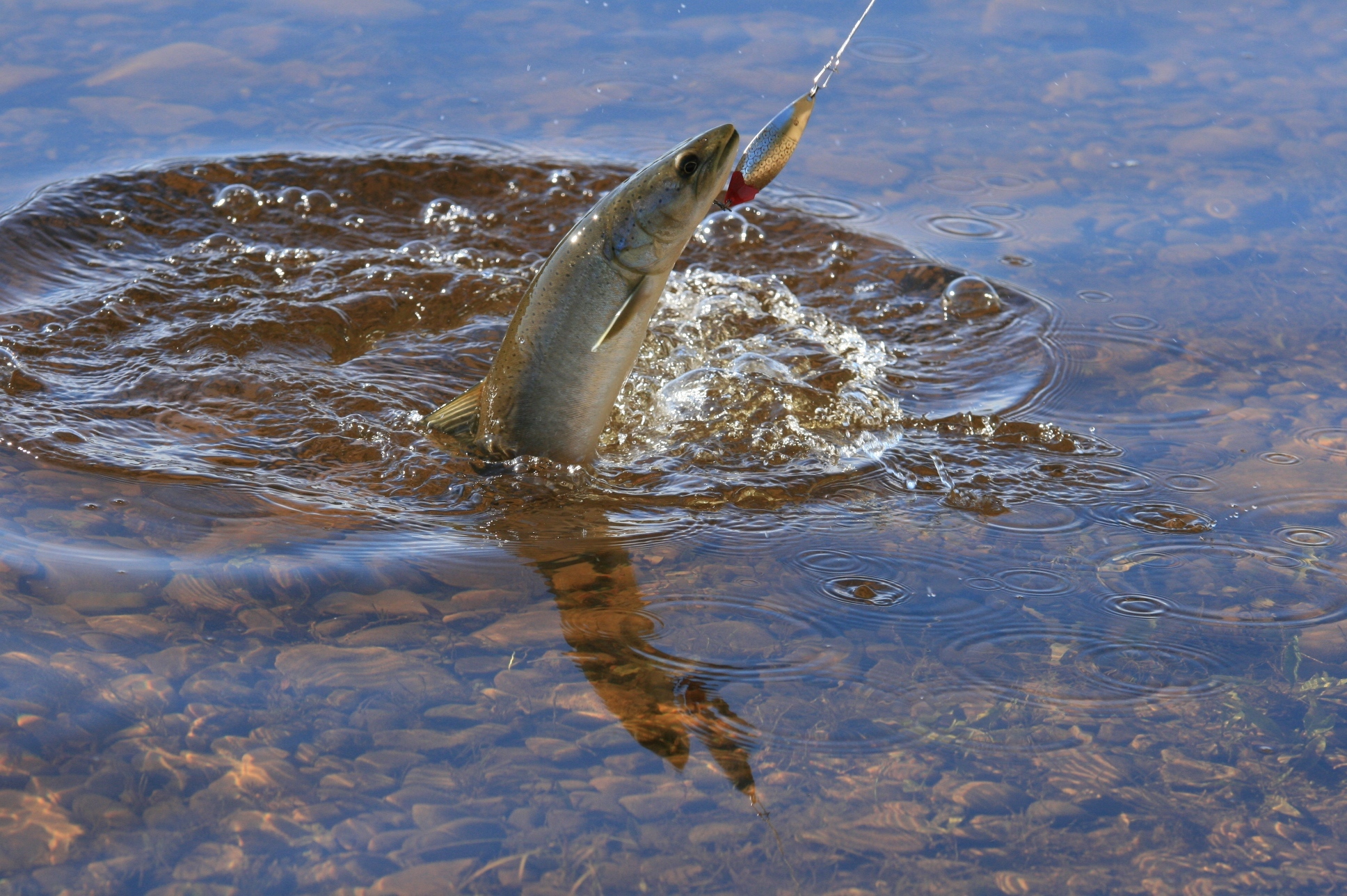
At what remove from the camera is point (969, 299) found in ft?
18.4

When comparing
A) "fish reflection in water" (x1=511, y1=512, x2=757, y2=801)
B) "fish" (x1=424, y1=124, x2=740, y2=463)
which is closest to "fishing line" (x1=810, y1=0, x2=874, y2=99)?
"fish" (x1=424, y1=124, x2=740, y2=463)

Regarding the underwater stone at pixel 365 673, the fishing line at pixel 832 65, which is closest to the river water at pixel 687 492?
the underwater stone at pixel 365 673

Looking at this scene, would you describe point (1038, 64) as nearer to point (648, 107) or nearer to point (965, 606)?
point (648, 107)

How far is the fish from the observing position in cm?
378

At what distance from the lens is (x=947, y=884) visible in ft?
8.64

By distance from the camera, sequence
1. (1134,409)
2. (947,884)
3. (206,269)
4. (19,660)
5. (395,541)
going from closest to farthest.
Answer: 1. (947,884)
2. (19,660)
3. (395,541)
4. (1134,409)
5. (206,269)

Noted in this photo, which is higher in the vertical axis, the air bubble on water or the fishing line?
the fishing line

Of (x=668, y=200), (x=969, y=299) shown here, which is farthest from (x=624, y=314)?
(x=969, y=299)

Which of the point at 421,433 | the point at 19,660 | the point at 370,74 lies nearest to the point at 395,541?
the point at 421,433

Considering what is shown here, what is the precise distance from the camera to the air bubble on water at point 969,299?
5559 mm

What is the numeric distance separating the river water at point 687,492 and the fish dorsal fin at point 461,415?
0.35 feet

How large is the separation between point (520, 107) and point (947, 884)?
5.98 meters

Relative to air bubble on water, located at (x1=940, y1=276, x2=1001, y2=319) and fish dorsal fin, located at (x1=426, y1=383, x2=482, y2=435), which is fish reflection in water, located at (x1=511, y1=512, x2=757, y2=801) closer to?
fish dorsal fin, located at (x1=426, y1=383, x2=482, y2=435)

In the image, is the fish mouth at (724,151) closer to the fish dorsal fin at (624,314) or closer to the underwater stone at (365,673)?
the fish dorsal fin at (624,314)
